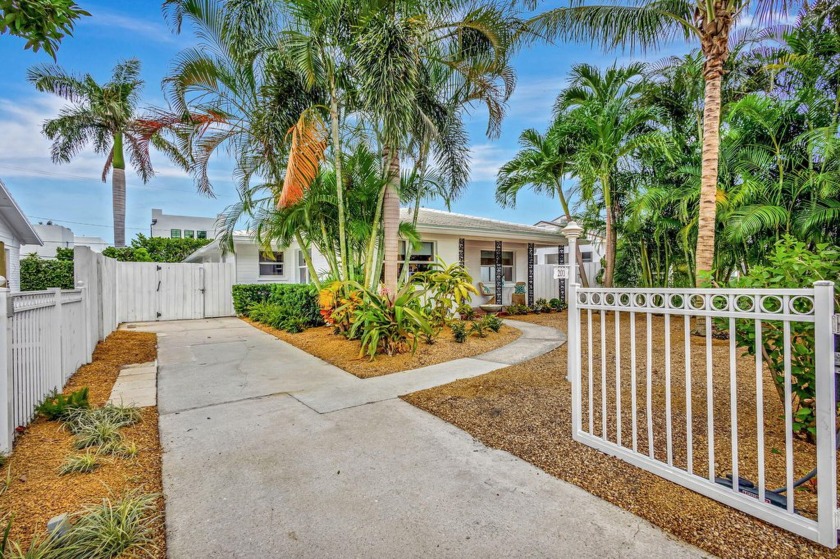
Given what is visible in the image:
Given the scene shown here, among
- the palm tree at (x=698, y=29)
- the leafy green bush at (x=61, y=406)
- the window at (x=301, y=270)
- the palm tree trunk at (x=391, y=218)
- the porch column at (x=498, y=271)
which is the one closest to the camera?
the leafy green bush at (x=61, y=406)

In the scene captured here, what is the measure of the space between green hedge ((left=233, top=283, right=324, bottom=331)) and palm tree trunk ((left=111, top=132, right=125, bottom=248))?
9994mm

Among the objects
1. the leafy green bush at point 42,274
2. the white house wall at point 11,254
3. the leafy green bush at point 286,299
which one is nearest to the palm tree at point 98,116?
the leafy green bush at point 42,274

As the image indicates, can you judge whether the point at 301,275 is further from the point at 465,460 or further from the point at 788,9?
the point at 788,9

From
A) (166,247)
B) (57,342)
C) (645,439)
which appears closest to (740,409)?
(645,439)

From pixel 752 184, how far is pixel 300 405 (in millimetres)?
9473

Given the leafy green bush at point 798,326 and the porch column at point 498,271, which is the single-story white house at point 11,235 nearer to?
the leafy green bush at point 798,326

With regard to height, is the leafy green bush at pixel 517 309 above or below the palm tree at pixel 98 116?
below

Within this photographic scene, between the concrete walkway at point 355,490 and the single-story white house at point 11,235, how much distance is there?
Result: 7.47m

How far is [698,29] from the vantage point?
23.7 feet

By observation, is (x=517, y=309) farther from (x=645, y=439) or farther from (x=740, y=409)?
(x=645, y=439)

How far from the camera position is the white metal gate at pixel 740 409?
6.27 ft

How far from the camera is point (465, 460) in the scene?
9.94ft

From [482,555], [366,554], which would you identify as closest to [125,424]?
[366,554]

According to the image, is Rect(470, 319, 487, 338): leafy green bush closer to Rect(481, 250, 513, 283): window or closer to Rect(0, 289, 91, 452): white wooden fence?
Rect(481, 250, 513, 283): window
